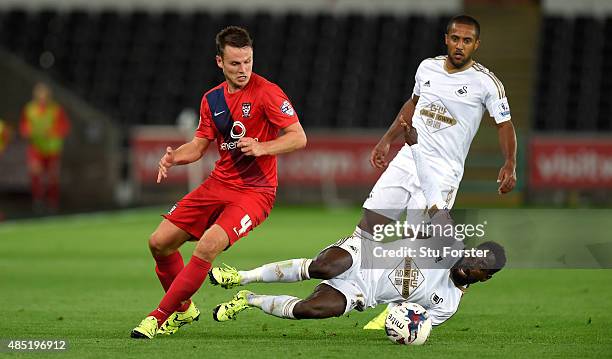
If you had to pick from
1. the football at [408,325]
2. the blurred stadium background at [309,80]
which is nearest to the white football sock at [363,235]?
the football at [408,325]

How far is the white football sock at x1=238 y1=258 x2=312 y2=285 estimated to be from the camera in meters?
7.71

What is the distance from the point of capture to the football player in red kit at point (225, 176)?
743cm

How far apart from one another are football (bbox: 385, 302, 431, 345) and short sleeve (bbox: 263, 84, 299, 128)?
53.2 inches

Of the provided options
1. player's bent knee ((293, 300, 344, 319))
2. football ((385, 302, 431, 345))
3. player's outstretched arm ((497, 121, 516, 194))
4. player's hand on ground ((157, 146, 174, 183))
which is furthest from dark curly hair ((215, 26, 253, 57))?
football ((385, 302, 431, 345))

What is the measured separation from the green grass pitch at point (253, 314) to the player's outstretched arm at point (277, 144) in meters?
1.15

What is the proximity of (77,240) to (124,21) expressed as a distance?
13.0 meters

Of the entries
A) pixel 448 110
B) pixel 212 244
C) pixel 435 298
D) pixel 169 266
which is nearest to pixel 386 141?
pixel 448 110

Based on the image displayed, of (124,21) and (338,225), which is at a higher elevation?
(124,21)

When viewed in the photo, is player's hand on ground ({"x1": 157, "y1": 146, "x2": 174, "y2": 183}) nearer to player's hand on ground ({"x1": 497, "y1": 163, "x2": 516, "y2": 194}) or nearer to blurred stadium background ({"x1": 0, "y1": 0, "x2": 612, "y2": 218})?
player's hand on ground ({"x1": 497, "y1": 163, "x2": 516, "y2": 194})

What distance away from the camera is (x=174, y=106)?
85.3 feet

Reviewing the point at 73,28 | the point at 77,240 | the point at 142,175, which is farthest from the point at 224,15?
the point at 77,240

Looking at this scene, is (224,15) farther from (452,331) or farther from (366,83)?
(452,331)

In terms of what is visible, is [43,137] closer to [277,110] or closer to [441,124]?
[441,124]

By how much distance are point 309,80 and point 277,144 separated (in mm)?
19331
